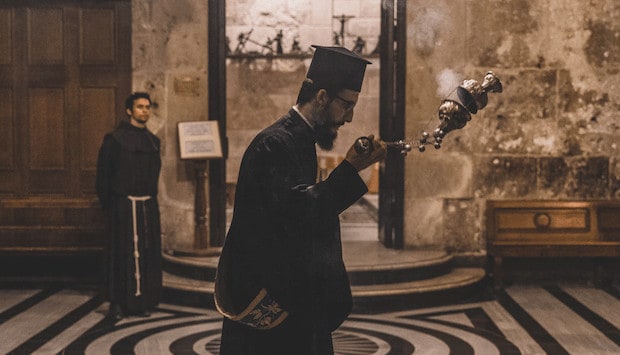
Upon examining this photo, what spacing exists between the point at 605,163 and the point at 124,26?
5.20 m

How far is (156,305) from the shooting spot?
7.72m

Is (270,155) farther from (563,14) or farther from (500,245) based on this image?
(563,14)

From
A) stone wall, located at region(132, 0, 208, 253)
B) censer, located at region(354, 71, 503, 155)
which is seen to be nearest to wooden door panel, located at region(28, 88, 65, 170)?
stone wall, located at region(132, 0, 208, 253)

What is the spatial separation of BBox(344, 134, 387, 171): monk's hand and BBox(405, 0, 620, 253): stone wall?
6.63 meters

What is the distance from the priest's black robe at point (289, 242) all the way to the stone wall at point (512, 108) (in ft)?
21.4

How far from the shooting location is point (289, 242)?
109 inches

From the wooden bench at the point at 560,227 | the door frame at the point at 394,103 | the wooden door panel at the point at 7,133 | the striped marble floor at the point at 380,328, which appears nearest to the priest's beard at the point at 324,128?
the striped marble floor at the point at 380,328

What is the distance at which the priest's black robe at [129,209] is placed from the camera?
737 centimetres

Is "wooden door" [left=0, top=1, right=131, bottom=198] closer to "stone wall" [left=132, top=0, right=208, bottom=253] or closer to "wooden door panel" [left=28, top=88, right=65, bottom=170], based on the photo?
"wooden door panel" [left=28, top=88, right=65, bottom=170]

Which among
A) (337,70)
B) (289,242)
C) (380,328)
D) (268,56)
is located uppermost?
(268,56)

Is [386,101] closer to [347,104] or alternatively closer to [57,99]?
[57,99]

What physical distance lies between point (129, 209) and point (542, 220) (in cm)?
415

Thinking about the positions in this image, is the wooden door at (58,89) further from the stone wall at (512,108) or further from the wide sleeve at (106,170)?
the stone wall at (512,108)

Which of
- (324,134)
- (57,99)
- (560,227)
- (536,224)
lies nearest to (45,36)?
(57,99)
